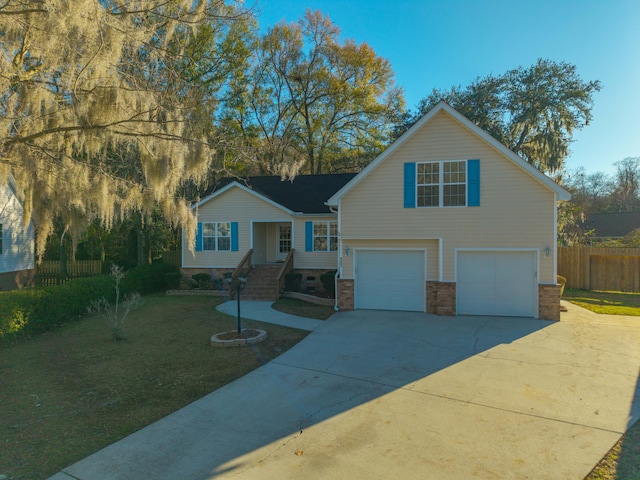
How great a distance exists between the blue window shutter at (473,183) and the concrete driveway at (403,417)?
4.38 m

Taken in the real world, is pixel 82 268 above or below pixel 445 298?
above

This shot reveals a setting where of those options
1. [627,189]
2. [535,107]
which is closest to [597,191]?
[627,189]

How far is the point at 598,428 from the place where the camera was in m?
4.61

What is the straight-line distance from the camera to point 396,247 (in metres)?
12.0

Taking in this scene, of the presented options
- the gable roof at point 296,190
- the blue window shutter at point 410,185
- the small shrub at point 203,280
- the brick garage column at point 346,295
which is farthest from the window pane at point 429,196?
the small shrub at point 203,280

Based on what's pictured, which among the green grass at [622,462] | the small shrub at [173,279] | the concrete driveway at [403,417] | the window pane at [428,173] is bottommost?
the concrete driveway at [403,417]

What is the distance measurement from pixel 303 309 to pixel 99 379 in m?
6.78

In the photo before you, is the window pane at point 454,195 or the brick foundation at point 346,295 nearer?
the window pane at point 454,195

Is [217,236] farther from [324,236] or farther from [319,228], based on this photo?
[324,236]

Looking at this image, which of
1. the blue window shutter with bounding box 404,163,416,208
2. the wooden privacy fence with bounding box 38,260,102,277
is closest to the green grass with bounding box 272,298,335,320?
the blue window shutter with bounding box 404,163,416,208

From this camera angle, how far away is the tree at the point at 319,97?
87.1 feet

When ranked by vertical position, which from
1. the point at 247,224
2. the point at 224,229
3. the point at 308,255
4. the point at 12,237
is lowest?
the point at 308,255

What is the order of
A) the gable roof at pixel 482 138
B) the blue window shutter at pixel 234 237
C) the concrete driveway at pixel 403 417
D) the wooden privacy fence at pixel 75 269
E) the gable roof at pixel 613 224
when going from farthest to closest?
the gable roof at pixel 613 224 < the wooden privacy fence at pixel 75 269 < the blue window shutter at pixel 234 237 < the gable roof at pixel 482 138 < the concrete driveway at pixel 403 417

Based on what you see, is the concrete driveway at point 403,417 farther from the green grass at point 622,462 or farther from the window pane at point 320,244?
the window pane at point 320,244
